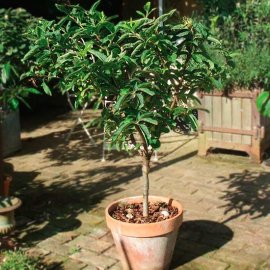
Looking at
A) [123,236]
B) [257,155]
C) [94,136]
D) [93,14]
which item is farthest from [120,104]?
[94,136]

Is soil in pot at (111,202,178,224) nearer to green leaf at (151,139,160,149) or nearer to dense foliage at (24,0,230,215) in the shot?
dense foliage at (24,0,230,215)

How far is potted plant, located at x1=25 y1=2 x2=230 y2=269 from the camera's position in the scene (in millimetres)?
3480

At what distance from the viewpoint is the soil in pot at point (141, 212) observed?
13.1 feet

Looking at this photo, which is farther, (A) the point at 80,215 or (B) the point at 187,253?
(A) the point at 80,215

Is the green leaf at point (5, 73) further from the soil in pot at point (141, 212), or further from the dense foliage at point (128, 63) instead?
the soil in pot at point (141, 212)

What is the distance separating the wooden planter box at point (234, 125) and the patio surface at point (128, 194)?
0.21 meters

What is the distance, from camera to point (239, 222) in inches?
198

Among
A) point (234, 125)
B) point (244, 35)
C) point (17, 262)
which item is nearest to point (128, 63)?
point (17, 262)

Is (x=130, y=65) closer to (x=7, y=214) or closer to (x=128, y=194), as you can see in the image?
(x=7, y=214)

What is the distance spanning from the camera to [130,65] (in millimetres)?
3617

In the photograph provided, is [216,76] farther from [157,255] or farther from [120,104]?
[157,255]

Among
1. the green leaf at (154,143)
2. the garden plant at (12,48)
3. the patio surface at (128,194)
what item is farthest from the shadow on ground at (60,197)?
the green leaf at (154,143)

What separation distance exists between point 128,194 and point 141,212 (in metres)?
1.76

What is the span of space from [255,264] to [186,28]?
193 cm
